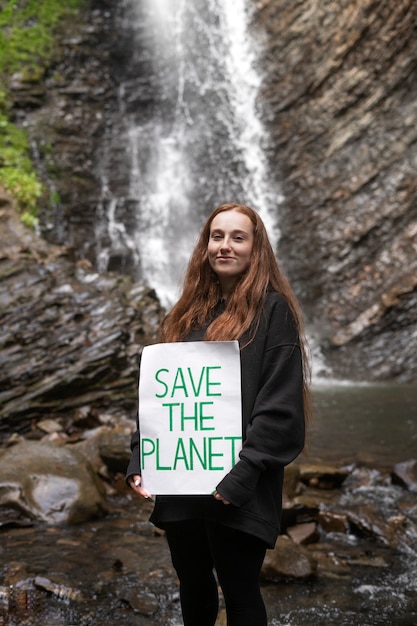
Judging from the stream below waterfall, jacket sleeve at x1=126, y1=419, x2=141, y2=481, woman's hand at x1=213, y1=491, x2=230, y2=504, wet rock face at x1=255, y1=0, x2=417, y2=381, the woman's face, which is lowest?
the stream below waterfall

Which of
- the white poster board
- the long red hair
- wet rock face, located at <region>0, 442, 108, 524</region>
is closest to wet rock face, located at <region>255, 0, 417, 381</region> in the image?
wet rock face, located at <region>0, 442, 108, 524</region>

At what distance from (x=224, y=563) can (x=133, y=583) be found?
1.60 m

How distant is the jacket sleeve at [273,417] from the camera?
1907 mm

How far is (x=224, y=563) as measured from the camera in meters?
2.01

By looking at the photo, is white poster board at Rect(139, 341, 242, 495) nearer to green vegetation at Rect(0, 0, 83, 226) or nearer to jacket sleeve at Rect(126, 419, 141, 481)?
jacket sleeve at Rect(126, 419, 141, 481)

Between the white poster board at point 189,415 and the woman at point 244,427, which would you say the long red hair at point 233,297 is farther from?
the white poster board at point 189,415

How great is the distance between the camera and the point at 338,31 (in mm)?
13516

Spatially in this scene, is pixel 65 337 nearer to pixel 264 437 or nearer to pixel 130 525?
pixel 130 525

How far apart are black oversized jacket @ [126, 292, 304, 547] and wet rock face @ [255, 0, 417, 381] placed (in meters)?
9.70

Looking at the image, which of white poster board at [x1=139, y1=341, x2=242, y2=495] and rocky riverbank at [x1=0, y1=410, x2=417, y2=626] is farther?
rocky riverbank at [x1=0, y1=410, x2=417, y2=626]

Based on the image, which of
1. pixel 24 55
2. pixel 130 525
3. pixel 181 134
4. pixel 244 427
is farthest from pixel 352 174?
pixel 244 427

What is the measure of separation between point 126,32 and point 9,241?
9.24 meters

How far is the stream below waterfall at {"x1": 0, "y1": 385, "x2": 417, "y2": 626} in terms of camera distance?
301 centimetres

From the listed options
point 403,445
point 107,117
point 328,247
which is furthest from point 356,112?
point 403,445
